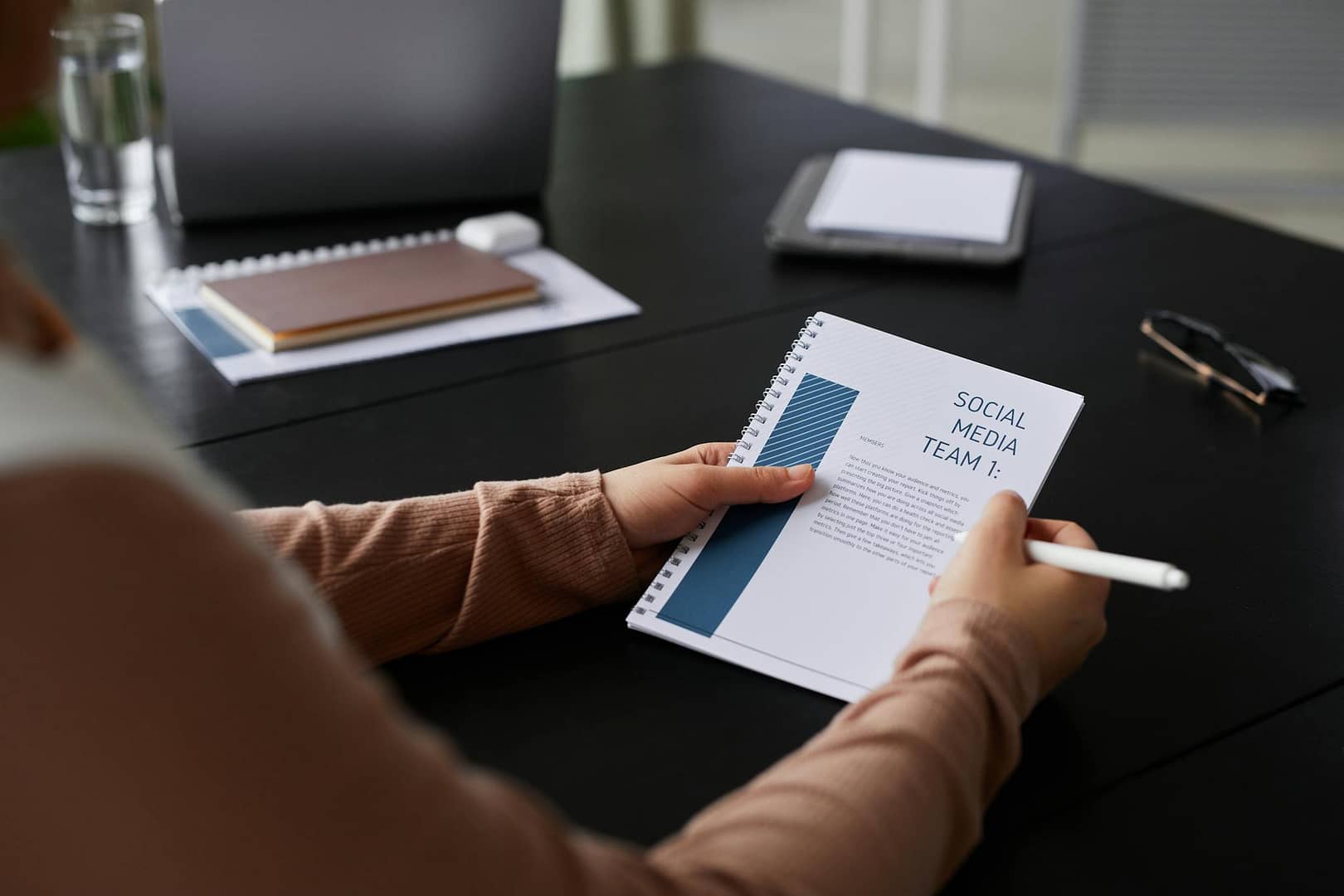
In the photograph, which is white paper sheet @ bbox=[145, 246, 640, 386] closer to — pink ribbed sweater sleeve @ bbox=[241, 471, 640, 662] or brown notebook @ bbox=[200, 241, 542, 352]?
brown notebook @ bbox=[200, 241, 542, 352]

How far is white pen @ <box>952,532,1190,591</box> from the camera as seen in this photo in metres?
0.74

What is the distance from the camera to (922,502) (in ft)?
2.87

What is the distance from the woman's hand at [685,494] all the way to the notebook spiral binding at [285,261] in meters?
0.67

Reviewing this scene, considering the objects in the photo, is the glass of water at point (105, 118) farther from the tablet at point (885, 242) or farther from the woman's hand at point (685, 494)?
the woman's hand at point (685, 494)

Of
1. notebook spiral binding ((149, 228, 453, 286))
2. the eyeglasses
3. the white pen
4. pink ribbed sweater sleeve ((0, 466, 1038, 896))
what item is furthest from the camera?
notebook spiral binding ((149, 228, 453, 286))

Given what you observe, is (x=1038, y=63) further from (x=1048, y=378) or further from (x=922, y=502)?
(x=922, y=502)

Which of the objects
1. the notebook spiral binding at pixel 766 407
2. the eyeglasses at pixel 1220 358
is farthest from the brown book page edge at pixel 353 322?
the eyeglasses at pixel 1220 358

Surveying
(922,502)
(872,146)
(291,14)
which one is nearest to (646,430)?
(922,502)

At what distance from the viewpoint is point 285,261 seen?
1.46 meters

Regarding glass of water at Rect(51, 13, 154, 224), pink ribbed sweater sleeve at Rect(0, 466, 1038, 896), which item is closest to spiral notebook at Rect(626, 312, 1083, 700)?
pink ribbed sweater sleeve at Rect(0, 466, 1038, 896)

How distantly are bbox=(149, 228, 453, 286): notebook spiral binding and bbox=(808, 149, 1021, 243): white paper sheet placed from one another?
1.45 ft

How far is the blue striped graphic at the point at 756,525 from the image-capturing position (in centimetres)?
87

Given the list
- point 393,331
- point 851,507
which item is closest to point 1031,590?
point 851,507

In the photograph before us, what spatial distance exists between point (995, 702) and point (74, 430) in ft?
1.54
